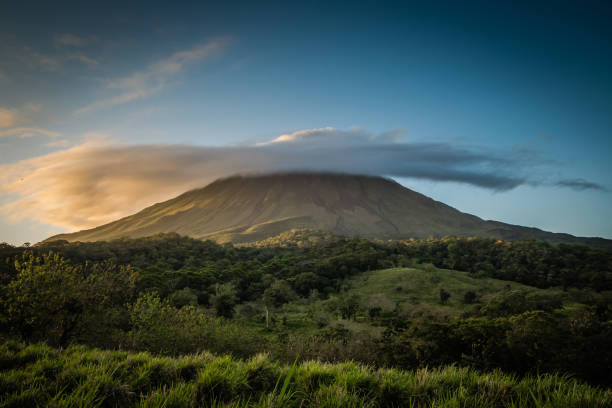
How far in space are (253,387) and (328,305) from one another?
76831mm

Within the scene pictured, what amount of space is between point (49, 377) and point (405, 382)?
5430mm

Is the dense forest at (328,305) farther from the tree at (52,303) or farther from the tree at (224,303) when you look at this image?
the tree at (224,303)

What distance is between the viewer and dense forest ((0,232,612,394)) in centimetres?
2052

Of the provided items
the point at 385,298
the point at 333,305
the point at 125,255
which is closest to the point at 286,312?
the point at 333,305

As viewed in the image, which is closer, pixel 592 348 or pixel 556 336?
pixel 592 348

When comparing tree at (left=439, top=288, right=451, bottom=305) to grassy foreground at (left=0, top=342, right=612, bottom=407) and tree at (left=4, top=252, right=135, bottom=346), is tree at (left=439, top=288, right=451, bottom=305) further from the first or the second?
grassy foreground at (left=0, top=342, right=612, bottom=407)

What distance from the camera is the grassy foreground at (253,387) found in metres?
3.26

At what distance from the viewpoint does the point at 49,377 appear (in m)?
4.55

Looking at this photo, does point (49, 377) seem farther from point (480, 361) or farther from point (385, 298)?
point (385, 298)

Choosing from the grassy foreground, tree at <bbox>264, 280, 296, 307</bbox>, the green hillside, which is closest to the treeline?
the green hillside

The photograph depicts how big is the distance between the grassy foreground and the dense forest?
1721 mm

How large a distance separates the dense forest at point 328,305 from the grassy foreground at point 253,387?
1721mm

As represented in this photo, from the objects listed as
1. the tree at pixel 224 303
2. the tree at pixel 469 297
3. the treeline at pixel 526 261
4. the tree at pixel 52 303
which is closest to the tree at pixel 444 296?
the tree at pixel 469 297

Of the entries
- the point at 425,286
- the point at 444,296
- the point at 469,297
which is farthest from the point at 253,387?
the point at 425,286
